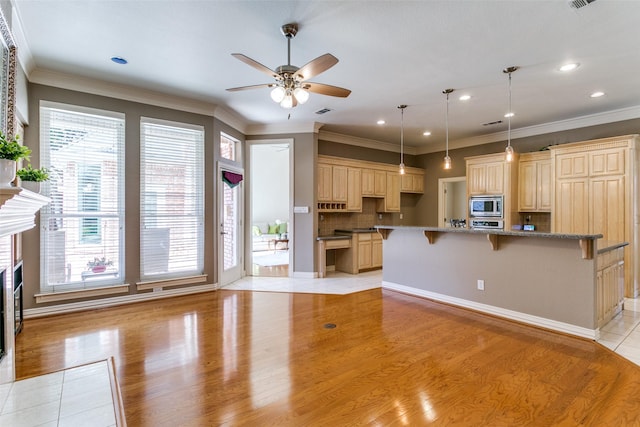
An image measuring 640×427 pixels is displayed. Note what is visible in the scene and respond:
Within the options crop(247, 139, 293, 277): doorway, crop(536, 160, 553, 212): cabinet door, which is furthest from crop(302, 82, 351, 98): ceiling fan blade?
crop(247, 139, 293, 277): doorway

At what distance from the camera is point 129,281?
4348 millimetres

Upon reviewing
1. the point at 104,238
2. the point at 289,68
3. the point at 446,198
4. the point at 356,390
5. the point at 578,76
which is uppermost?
the point at 578,76

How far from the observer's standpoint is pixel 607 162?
4.78 meters

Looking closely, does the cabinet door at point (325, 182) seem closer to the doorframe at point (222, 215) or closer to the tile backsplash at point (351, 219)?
the tile backsplash at point (351, 219)

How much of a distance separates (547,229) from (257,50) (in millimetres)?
6024

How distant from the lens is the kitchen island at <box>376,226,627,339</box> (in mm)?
3223

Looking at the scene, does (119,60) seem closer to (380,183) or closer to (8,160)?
(8,160)

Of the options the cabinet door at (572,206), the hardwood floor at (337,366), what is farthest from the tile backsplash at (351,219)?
the cabinet door at (572,206)

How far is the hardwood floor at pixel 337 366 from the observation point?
2018 millimetres

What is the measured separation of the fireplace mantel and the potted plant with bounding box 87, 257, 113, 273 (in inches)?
Answer: 71.9

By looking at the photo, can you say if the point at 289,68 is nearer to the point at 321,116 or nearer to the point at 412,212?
the point at 321,116

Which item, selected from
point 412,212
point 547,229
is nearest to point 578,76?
point 547,229

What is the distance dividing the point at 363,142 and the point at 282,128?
2092 mm

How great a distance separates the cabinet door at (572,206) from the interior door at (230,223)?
18.2ft
